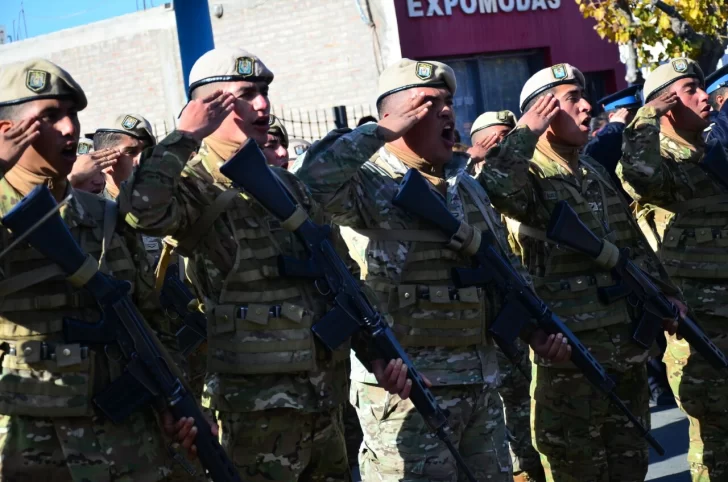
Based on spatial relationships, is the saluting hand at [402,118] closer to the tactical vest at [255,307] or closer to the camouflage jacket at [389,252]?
the camouflage jacket at [389,252]

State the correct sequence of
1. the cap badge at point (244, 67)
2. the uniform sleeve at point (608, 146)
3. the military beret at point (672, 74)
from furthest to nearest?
the uniform sleeve at point (608, 146), the military beret at point (672, 74), the cap badge at point (244, 67)

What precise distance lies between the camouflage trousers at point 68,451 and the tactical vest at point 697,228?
402 cm

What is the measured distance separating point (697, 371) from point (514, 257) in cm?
187

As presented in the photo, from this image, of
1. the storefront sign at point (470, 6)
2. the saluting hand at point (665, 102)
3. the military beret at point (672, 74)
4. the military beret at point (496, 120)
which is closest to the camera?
the saluting hand at point (665, 102)

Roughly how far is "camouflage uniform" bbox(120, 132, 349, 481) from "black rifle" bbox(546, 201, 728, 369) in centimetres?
166

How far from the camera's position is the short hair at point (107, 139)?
22.9ft

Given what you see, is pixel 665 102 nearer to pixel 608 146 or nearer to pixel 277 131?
pixel 608 146

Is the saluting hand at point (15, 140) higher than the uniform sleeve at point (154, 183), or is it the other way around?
the saluting hand at point (15, 140)

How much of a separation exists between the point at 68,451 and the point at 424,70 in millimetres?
2394

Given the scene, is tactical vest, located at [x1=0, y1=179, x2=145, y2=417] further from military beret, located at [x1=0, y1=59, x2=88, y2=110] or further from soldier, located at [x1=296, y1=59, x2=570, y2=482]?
soldier, located at [x1=296, y1=59, x2=570, y2=482]

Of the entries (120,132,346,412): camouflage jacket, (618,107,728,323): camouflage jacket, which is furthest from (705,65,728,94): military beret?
(120,132,346,412): camouflage jacket

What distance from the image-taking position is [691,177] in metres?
6.82

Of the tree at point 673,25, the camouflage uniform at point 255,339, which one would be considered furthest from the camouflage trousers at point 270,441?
the tree at point 673,25

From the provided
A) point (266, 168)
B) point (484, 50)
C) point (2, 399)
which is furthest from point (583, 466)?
point (484, 50)
